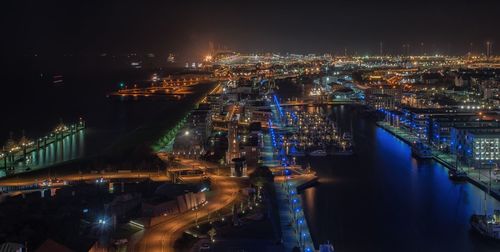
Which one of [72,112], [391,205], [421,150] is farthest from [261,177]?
[72,112]

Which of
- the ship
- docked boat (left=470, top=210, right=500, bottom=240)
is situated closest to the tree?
docked boat (left=470, top=210, right=500, bottom=240)

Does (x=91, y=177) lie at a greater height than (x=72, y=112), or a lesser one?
lesser

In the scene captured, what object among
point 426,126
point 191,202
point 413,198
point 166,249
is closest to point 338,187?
point 413,198

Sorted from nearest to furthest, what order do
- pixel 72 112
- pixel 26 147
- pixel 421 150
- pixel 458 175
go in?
pixel 458 175 < pixel 421 150 < pixel 26 147 < pixel 72 112

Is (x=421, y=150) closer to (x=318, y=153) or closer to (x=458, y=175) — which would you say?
(x=318, y=153)

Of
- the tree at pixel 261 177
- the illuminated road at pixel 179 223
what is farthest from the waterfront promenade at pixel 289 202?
the illuminated road at pixel 179 223

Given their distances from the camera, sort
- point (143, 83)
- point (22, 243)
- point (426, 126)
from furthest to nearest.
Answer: point (143, 83) → point (426, 126) → point (22, 243)

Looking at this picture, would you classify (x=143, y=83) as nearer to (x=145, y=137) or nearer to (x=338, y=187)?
(x=145, y=137)
